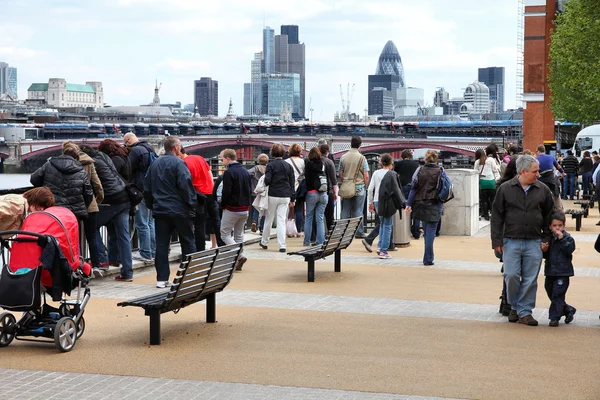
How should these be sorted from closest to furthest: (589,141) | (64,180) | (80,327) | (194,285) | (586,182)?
1. (80,327)
2. (194,285)
3. (64,180)
4. (586,182)
5. (589,141)

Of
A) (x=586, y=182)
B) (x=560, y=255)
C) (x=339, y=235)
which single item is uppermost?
(x=560, y=255)

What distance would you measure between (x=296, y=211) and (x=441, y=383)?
11.5m

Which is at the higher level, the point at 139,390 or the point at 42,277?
the point at 42,277

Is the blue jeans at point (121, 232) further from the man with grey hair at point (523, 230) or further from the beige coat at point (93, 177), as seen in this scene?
the man with grey hair at point (523, 230)

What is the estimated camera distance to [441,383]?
23.5ft

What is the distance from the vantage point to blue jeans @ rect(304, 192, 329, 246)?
16.3 metres

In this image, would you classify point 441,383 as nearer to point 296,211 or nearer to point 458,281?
point 458,281

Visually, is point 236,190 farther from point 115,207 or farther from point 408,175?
point 408,175

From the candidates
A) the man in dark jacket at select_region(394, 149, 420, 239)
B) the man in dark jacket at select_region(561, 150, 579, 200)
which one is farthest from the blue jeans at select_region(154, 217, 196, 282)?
the man in dark jacket at select_region(561, 150, 579, 200)

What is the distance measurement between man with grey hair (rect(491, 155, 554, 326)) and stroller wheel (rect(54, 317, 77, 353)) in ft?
12.8

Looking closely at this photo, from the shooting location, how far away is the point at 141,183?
13.0m

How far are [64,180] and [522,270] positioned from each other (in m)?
4.83

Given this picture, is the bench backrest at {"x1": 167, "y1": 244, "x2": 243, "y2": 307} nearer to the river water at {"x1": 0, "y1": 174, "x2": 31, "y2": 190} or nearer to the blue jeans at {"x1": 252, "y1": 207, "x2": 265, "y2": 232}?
the blue jeans at {"x1": 252, "y1": 207, "x2": 265, "y2": 232}

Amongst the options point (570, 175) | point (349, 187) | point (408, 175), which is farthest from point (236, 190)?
point (570, 175)
